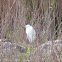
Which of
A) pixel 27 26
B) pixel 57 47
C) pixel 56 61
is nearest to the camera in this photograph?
pixel 56 61

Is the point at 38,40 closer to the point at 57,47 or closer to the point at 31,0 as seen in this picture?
the point at 57,47

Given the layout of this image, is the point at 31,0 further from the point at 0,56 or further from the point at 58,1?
the point at 0,56

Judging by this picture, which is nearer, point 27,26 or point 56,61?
point 56,61

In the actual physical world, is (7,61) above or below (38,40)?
below

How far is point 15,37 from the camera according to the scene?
2.80 meters

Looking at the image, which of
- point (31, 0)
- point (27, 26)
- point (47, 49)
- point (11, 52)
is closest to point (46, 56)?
point (47, 49)

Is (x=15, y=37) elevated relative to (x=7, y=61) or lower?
elevated

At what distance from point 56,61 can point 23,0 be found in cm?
282

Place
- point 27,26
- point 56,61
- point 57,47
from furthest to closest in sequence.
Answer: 1. point 27,26
2. point 57,47
3. point 56,61

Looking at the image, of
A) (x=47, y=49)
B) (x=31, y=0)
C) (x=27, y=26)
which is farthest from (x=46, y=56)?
(x=31, y=0)

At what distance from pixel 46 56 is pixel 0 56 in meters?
0.47

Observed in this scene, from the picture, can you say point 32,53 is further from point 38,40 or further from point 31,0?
point 31,0

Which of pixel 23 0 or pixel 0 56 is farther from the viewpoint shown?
pixel 23 0

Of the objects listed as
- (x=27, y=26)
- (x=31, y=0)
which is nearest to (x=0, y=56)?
(x=27, y=26)
